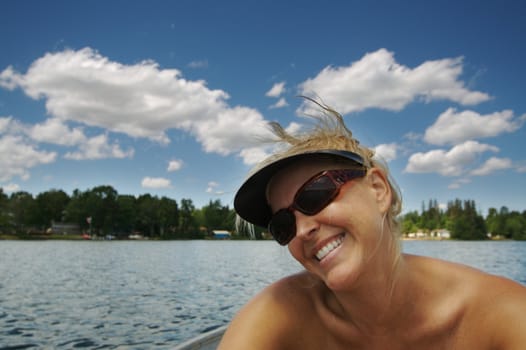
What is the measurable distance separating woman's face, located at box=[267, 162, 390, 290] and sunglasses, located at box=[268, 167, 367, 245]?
2 centimetres

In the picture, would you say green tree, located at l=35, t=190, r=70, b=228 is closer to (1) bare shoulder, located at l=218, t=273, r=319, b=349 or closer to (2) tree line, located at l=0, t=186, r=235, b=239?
(2) tree line, located at l=0, t=186, r=235, b=239

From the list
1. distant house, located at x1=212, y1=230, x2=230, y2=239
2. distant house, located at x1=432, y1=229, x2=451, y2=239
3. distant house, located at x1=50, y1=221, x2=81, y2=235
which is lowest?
distant house, located at x1=432, y1=229, x2=451, y2=239

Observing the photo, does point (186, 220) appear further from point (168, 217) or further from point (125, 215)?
point (125, 215)

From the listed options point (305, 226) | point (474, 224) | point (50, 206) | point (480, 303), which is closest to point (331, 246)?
point (305, 226)

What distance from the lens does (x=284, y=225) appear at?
82.2 inches

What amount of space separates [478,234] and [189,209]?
105m

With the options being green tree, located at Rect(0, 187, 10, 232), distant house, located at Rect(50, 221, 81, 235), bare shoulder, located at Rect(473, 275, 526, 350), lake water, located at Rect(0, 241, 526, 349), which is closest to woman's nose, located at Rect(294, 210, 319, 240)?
bare shoulder, located at Rect(473, 275, 526, 350)

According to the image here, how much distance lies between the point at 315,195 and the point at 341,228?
0.61 feet

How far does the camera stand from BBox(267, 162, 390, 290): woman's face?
1.91 m

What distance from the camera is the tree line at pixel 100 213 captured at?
120m

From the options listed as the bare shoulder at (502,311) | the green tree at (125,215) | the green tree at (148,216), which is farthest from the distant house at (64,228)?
the bare shoulder at (502,311)

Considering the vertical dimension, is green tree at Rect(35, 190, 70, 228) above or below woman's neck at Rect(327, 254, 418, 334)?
above

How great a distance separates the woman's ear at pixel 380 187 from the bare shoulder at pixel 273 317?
0.66m

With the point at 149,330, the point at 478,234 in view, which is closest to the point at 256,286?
the point at 149,330
